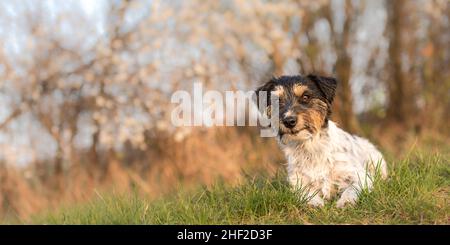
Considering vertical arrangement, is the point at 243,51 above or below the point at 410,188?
above

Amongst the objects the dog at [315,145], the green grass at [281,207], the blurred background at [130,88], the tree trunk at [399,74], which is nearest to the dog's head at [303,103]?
the dog at [315,145]

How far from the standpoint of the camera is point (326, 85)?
6.32m

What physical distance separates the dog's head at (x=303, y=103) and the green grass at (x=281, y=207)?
25.1 inches

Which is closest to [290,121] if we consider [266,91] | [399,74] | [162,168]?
[266,91]

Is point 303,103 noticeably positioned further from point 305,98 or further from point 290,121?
point 290,121

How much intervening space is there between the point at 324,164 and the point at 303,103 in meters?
0.70

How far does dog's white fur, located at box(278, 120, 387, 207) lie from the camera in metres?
5.99

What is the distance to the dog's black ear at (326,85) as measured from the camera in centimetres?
629
